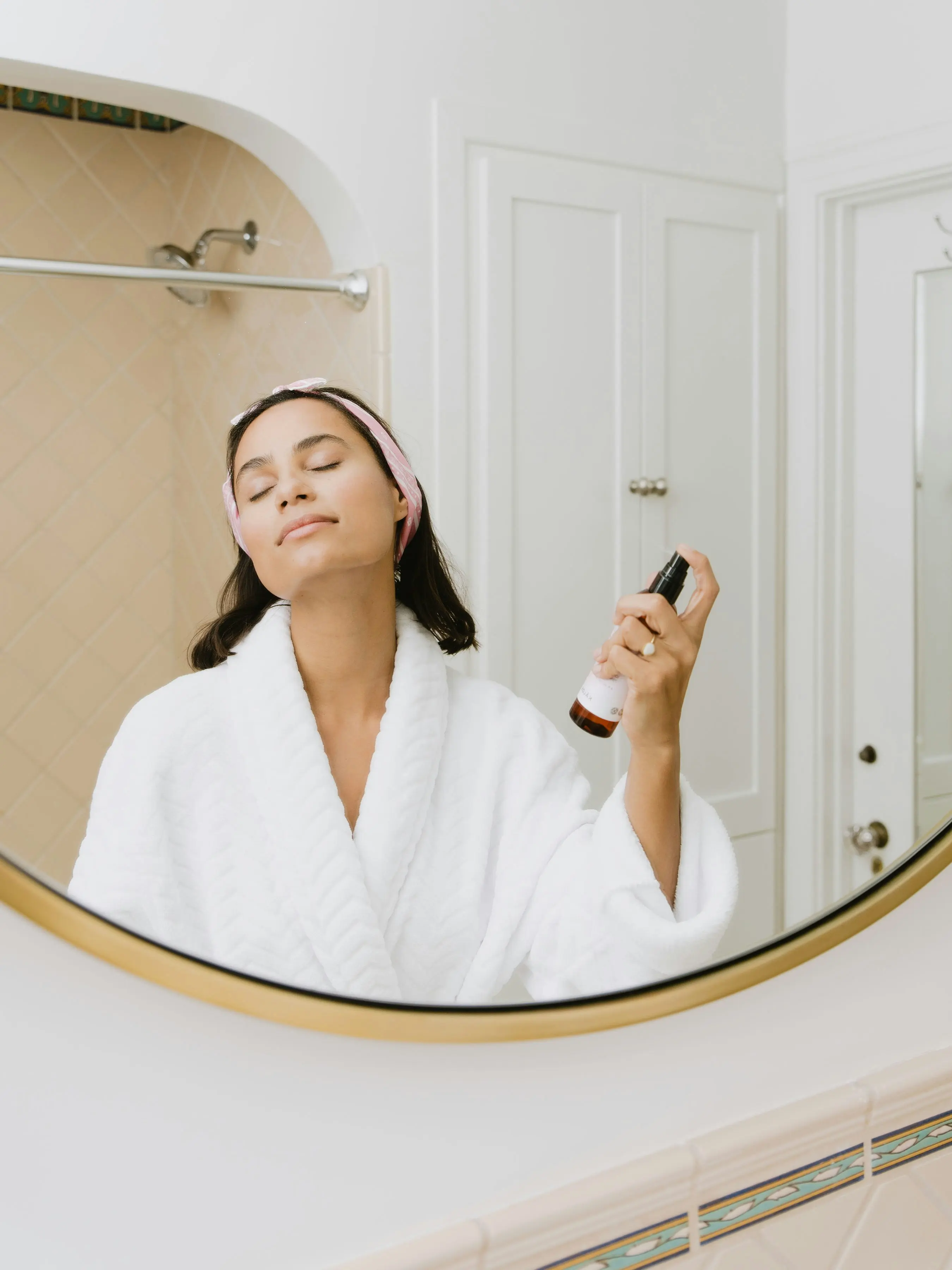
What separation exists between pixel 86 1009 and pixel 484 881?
0.25 m

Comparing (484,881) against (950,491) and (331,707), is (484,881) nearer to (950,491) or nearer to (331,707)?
(331,707)

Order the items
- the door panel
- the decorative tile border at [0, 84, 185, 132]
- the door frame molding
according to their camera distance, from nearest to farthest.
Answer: the decorative tile border at [0, 84, 185, 132], the door panel, the door frame molding

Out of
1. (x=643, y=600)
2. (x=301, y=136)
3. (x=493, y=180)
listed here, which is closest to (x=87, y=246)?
(x=301, y=136)

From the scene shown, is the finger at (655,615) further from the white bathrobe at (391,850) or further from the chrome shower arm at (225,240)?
the chrome shower arm at (225,240)

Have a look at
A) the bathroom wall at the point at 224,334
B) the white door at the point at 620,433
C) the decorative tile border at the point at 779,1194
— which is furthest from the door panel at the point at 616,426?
the decorative tile border at the point at 779,1194

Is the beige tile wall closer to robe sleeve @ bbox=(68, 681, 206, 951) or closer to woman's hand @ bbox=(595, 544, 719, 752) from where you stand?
robe sleeve @ bbox=(68, 681, 206, 951)

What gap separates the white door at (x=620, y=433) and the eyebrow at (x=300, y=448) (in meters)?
0.10

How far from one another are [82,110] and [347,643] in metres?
0.32

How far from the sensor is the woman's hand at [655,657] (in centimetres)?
74

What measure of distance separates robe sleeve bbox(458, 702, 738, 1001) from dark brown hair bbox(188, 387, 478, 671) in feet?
0.27

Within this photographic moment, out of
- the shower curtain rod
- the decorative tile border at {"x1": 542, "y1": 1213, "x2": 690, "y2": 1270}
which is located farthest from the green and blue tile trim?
the shower curtain rod

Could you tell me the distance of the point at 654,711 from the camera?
2.45 feet

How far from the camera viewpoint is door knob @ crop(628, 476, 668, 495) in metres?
0.75

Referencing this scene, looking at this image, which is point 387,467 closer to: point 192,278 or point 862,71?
point 192,278
